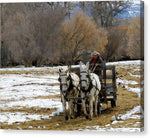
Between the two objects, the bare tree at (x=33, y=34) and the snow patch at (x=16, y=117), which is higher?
the bare tree at (x=33, y=34)

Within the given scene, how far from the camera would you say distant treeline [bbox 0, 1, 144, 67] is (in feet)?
21.0

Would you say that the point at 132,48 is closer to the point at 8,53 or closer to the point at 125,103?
the point at 125,103

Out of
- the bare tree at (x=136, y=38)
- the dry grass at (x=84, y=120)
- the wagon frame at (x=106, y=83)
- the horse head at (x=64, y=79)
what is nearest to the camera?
the bare tree at (x=136, y=38)

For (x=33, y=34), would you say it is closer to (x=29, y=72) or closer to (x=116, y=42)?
(x=29, y=72)

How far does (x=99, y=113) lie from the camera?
263 inches

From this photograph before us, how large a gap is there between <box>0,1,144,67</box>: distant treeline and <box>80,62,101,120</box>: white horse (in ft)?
1.55

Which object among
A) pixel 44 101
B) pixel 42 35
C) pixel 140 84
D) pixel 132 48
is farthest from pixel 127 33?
pixel 44 101

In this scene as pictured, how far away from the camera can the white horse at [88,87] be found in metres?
6.00

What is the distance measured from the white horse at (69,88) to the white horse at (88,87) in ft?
0.63

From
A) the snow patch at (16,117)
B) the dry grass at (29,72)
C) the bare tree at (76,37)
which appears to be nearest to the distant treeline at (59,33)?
the bare tree at (76,37)

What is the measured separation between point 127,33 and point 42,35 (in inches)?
61.6

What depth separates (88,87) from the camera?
6.19m

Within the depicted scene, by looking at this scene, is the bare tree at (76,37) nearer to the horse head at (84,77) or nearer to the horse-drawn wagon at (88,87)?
the horse-drawn wagon at (88,87)

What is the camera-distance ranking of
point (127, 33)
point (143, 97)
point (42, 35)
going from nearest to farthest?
point (143, 97) → point (127, 33) → point (42, 35)
